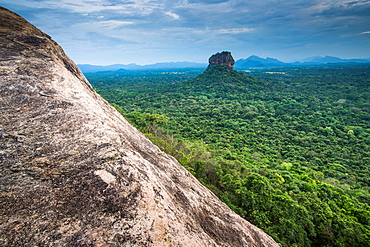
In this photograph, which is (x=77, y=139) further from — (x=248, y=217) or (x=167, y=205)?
(x=248, y=217)

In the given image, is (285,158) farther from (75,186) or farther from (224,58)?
(224,58)

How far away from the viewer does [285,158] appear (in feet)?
113

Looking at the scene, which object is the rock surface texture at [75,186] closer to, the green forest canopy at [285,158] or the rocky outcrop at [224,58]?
the green forest canopy at [285,158]

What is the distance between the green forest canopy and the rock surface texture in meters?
11.5

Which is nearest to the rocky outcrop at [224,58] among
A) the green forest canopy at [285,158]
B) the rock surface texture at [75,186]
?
the green forest canopy at [285,158]

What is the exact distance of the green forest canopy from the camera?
14.0 metres

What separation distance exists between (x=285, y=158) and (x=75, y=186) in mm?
37801

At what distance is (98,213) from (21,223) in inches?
42.6

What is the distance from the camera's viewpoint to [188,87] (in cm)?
11356

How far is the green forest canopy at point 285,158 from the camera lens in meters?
14.0

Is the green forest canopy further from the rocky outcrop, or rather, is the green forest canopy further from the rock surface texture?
the rocky outcrop

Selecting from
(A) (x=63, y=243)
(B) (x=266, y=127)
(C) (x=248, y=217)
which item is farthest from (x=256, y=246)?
(B) (x=266, y=127)

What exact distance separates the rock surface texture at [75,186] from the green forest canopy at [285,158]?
11.5 meters

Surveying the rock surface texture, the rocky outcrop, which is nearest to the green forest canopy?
the rock surface texture
